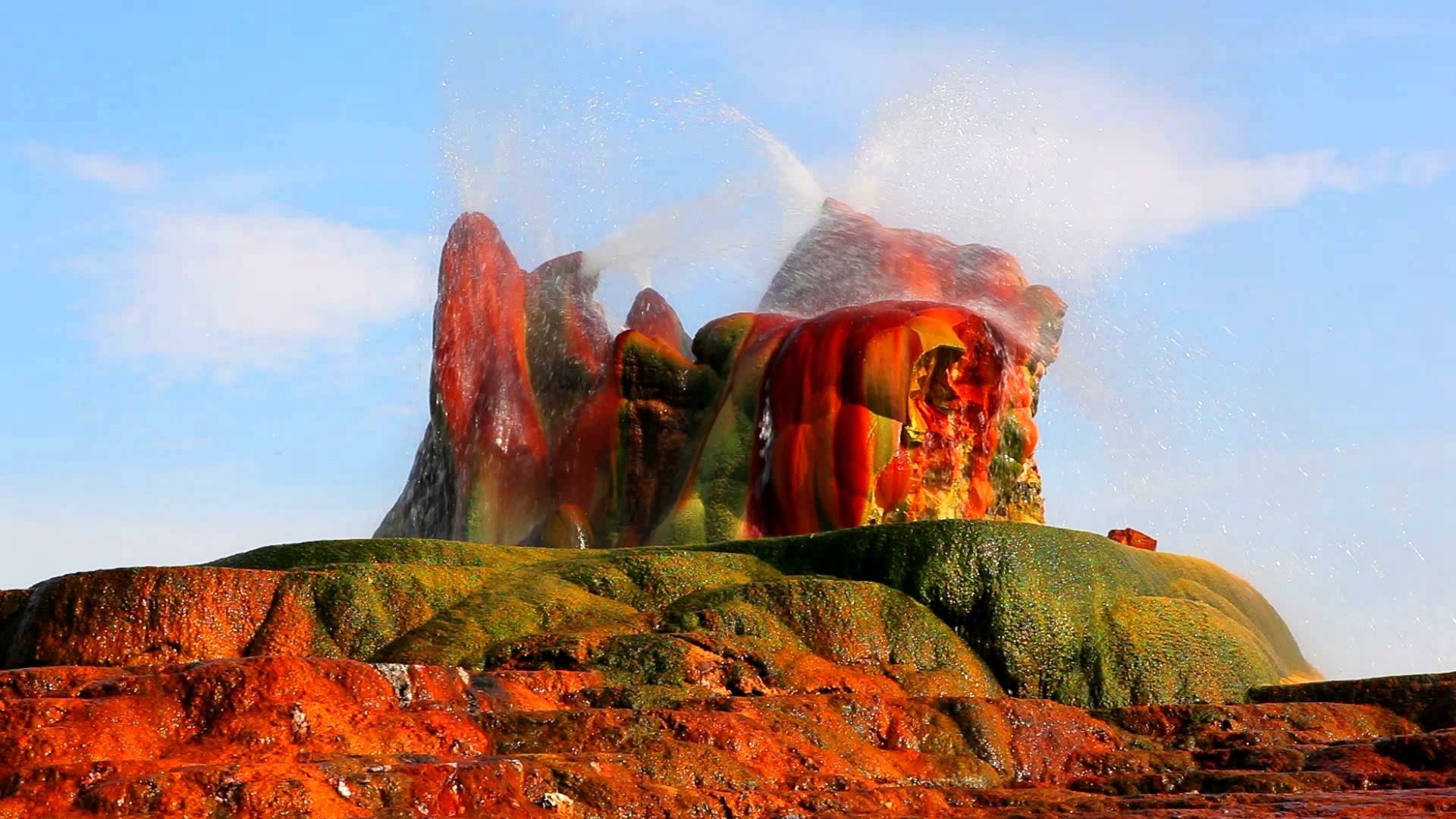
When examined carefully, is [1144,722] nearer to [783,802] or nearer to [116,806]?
[783,802]

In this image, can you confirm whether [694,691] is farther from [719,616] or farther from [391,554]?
[391,554]

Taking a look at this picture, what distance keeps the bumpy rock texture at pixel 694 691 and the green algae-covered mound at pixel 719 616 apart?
28 millimetres

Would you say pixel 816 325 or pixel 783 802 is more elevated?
pixel 816 325

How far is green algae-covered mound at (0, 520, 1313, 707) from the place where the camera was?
1445 centimetres

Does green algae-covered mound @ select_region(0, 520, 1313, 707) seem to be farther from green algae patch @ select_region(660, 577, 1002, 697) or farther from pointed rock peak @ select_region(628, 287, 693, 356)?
pointed rock peak @ select_region(628, 287, 693, 356)

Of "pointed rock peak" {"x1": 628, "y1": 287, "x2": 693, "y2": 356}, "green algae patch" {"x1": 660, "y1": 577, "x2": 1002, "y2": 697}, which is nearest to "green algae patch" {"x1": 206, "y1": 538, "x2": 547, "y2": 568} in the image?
"green algae patch" {"x1": 660, "y1": 577, "x2": 1002, "y2": 697}

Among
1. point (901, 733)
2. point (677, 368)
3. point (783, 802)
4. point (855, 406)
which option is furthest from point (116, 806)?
point (677, 368)

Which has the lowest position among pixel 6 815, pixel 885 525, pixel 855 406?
pixel 6 815

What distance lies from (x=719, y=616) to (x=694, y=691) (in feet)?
6.61

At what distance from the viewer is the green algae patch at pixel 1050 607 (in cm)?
1720

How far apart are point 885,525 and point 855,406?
369 centimetres

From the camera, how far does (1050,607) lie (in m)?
17.5

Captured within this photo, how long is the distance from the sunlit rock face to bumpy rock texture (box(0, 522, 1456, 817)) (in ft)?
10.3

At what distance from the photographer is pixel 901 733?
42.1ft
